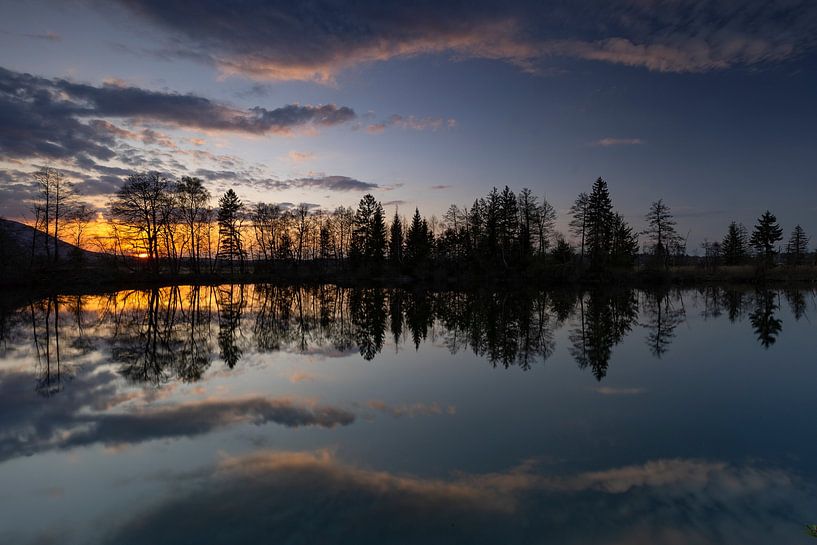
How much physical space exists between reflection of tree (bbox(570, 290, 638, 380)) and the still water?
0.77 ft

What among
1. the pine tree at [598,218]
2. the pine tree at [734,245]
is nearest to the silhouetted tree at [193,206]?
→ the pine tree at [598,218]

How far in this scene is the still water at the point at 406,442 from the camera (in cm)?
470

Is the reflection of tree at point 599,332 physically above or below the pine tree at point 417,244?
below

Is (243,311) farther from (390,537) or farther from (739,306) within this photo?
(739,306)

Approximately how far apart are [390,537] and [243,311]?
2316 cm

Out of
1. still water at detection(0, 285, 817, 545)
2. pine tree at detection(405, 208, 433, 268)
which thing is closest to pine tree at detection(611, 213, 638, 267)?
pine tree at detection(405, 208, 433, 268)

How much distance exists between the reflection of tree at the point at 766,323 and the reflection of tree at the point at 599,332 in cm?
469

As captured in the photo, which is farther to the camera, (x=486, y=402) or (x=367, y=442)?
(x=486, y=402)

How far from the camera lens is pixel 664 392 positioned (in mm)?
9859

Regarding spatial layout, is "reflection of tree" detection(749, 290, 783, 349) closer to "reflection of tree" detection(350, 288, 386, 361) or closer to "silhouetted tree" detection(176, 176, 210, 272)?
"reflection of tree" detection(350, 288, 386, 361)

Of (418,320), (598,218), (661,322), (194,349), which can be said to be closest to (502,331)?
(418,320)

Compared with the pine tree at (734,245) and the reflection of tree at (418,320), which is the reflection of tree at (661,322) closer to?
the reflection of tree at (418,320)

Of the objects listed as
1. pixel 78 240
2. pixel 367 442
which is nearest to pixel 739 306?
pixel 367 442

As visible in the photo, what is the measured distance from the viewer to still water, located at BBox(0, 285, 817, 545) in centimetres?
470
